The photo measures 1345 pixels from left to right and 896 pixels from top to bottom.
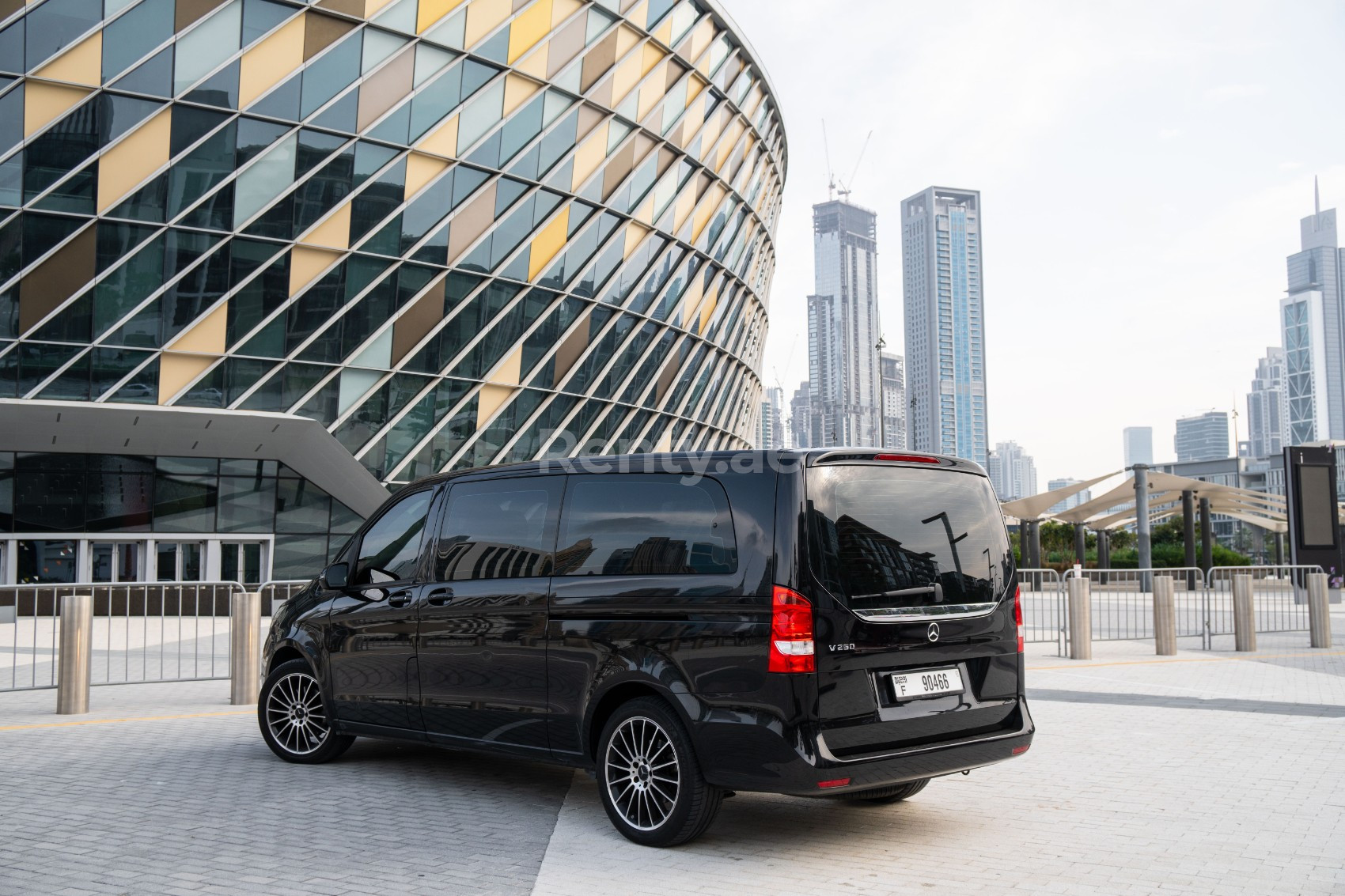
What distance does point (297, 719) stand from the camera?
7453 millimetres

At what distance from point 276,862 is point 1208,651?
1312cm

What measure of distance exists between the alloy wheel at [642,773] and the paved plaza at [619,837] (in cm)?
19

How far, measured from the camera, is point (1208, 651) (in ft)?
48.0

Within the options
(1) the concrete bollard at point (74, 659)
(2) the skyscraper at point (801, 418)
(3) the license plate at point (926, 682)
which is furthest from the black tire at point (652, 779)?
(2) the skyscraper at point (801, 418)

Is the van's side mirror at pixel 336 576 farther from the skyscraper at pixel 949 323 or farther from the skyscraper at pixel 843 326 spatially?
the skyscraper at pixel 949 323

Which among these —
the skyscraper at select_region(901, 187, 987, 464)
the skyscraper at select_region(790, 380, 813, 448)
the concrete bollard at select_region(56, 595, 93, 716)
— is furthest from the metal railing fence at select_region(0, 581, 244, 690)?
the skyscraper at select_region(901, 187, 987, 464)

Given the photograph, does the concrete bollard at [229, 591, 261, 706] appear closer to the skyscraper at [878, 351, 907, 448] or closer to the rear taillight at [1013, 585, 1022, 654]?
the rear taillight at [1013, 585, 1022, 654]

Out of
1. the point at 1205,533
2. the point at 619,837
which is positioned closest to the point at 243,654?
the point at 619,837

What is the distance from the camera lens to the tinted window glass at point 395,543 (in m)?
6.80

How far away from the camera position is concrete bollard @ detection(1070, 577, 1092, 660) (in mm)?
13469

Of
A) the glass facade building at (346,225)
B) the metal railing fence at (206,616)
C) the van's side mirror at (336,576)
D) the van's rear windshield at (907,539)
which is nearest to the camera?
the van's rear windshield at (907,539)

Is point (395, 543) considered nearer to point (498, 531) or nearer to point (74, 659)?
point (498, 531)

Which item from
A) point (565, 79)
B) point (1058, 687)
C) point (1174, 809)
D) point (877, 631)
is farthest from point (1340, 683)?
point (565, 79)

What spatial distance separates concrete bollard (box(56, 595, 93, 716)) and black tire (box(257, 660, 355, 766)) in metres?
3.13
